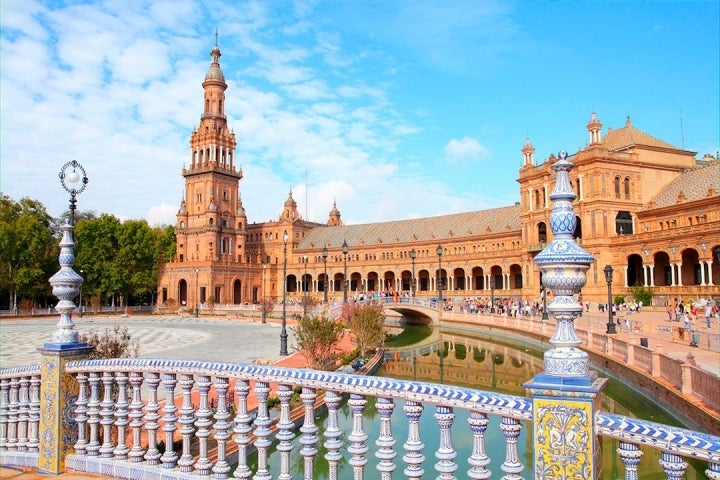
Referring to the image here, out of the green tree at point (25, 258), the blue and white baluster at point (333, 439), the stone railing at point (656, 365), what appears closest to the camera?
the blue and white baluster at point (333, 439)

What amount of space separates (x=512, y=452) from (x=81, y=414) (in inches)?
181

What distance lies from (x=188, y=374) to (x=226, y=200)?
80346 mm

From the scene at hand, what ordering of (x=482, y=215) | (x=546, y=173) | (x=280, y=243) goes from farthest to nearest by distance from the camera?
(x=280, y=243)
(x=482, y=215)
(x=546, y=173)

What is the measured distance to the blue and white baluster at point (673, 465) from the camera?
3.25 m

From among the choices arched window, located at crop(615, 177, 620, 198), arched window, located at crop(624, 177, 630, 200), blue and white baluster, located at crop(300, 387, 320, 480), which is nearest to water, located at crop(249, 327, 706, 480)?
blue and white baluster, located at crop(300, 387, 320, 480)

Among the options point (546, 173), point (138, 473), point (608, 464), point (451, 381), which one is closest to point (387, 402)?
point (138, 473)

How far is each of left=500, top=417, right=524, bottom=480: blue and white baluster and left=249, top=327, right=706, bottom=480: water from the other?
5.44 meters

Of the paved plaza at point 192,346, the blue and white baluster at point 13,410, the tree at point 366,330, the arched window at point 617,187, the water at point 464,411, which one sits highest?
the arched window at point 617,187

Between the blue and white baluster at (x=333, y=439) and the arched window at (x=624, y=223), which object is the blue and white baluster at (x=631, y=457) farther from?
the arched window at (x=624, y=223)

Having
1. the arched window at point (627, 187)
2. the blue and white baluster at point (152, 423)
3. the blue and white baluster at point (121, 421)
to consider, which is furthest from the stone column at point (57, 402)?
the arched window at point (627, 187)

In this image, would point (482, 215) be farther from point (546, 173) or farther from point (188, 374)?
point (188, 374)

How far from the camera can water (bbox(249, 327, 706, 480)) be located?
11914mm

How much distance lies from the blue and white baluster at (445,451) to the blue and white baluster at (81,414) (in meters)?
4.02

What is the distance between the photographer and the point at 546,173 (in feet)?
182
